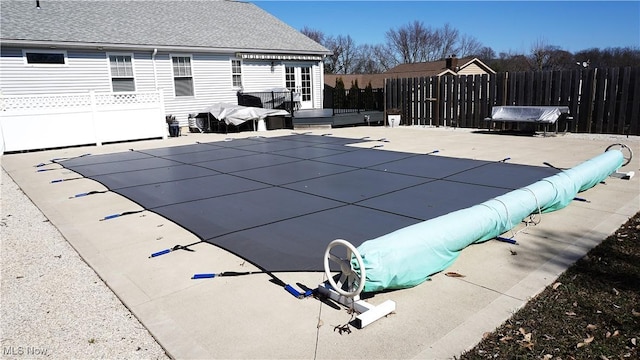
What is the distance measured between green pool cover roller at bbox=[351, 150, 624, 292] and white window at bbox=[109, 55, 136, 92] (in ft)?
46.0

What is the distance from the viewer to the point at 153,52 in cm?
1505

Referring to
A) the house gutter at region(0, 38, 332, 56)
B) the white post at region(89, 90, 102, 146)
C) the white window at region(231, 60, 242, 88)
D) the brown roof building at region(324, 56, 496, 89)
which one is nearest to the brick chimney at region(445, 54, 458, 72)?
the brown roof building at region(324, 56, 496, 89)

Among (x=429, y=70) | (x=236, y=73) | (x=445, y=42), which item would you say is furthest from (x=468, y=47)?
(x=236, y=73)

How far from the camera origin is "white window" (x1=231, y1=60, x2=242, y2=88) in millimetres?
17250

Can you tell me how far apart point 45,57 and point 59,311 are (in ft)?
43.0

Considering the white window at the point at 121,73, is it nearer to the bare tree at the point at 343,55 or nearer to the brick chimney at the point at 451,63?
the brick chimney at the point at 451,63

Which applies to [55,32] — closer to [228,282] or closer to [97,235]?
[97,235]

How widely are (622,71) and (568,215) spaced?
29.7ft

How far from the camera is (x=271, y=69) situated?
59.5 feet

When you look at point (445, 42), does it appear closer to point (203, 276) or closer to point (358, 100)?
point (358, 100)

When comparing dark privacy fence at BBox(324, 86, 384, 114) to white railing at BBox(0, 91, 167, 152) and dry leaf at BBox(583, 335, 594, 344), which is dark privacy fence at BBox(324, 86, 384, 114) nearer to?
white railing at BBox(0, 91, 167, 152)

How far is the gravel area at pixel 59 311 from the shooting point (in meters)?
2.54

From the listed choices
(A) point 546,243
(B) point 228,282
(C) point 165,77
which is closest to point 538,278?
(A) point 546,243

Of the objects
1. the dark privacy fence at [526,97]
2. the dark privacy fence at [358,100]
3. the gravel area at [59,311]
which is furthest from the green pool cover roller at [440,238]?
the dark privacy fence at [358,100]
